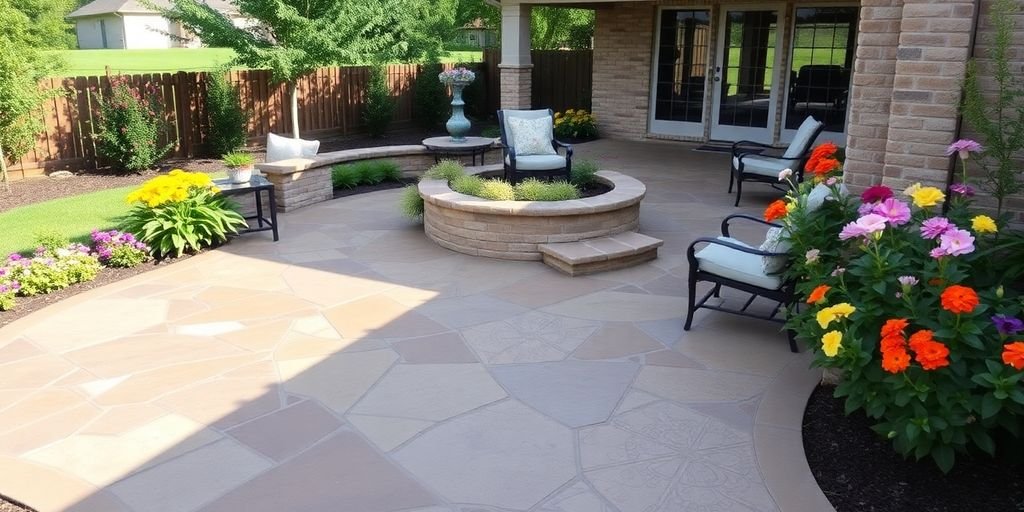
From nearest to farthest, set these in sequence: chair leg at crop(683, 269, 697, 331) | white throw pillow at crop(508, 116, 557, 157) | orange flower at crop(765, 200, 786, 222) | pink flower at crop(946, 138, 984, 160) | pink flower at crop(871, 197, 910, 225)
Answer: pink flower at crop(871, 197, 910, 225) → pink flower at crop(946, 138, 984, 160) → orange flower at crop(765, 200, 786, 222) → chair leg at crop(683, 269, 697, 331) → white throw pillow at crop(508, 116, 557, 157)

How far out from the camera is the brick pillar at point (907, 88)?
3.99 meters

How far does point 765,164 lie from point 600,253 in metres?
3.60

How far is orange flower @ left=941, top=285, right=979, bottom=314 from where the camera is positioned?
9.79 ft

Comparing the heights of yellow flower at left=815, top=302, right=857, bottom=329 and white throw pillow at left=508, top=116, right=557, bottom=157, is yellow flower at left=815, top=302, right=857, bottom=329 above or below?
below

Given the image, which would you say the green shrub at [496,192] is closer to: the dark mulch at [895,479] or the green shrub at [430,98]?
the dark mulch at [895,479]

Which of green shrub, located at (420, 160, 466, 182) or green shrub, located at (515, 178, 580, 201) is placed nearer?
green shrub, located at (515, 178, 580, 201)

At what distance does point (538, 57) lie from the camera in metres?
17.5

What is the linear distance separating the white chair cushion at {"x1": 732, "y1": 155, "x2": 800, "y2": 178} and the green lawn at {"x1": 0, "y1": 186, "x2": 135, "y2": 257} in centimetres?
718

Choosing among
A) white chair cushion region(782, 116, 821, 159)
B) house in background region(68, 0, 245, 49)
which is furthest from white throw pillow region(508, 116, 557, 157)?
house in background region(68, 0, 245, 49)

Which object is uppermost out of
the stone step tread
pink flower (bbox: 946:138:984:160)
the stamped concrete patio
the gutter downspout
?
the gutter downspout

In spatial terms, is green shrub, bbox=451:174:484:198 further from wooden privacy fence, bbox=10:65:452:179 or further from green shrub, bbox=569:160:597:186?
wooden privacy fence, bbox=10:65:452:179

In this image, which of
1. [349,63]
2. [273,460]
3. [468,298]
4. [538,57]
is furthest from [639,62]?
[273,460]

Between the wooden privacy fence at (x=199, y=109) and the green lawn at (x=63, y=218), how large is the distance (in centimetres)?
190

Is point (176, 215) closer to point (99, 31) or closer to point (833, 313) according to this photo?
point (833, 313)
